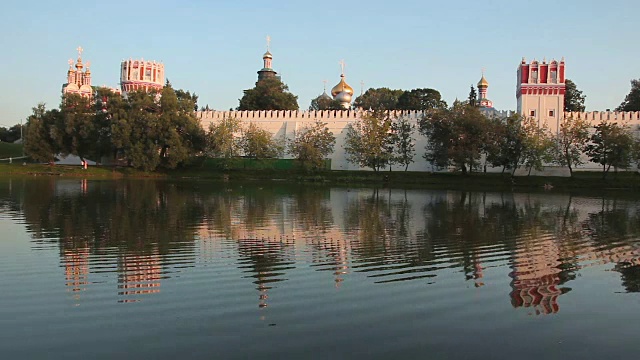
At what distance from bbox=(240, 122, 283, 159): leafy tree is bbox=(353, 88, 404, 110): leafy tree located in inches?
1072

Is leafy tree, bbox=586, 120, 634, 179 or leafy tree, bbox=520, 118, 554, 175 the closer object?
leafy tree, bbox=586, 120, 634, 179

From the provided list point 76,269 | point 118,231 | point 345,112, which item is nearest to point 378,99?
point 345,112

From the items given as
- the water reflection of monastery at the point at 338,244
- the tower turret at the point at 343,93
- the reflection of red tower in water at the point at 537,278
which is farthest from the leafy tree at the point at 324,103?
the reflection of red tower in water at the point at 537,278

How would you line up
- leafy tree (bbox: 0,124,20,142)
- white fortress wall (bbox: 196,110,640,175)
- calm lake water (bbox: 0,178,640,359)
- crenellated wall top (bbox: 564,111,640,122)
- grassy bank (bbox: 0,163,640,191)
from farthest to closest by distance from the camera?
leafy tree (bbox: 0,124,20,142), white fortress wall (bbox: 196,110,640,175), crenellated wall top (bbox: 564,111,640,122), grassy bank (bbox: 0,163,640,191), calm lake water (bbox: 0,178,640,359)

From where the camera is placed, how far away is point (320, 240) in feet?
39.9

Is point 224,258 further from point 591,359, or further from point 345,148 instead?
point 345,148

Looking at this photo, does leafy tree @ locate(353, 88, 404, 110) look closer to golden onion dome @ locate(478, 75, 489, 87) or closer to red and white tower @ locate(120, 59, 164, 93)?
golden onion dome @ locate(478, 75, 489, 87)

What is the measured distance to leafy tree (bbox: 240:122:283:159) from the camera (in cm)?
4556

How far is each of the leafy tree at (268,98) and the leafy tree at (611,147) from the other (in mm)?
29050

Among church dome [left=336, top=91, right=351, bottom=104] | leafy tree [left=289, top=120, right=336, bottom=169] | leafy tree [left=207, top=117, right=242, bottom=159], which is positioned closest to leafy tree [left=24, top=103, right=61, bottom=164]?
A: leafy tree [left=207, top=117, right=242, bottom=159]

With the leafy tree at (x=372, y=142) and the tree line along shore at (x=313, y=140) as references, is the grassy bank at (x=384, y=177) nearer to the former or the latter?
the tree line along shore at (x=313, y=140)

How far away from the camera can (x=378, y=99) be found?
74312 mm

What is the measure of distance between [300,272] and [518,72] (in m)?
41.9

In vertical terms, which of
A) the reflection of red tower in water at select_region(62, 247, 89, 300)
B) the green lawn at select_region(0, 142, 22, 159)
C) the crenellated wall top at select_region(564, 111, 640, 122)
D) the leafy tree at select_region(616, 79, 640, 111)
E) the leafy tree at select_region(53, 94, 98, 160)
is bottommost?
the reflection of red tower in water at select_region(62, 247, 89, 300)
